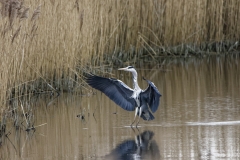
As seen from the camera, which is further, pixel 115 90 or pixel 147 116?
pixel 115 90

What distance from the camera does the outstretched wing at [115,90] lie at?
304 inches

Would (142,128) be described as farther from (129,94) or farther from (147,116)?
(129,94)

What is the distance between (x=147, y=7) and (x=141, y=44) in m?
0.71

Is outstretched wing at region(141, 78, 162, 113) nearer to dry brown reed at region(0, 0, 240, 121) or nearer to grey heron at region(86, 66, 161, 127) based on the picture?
grey heron at region(86, 66, 161, 127)

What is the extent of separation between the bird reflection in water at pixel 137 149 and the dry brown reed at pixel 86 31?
1.41m

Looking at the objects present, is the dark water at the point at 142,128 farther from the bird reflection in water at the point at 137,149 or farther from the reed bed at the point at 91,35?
the reed bed at the point at 91,35

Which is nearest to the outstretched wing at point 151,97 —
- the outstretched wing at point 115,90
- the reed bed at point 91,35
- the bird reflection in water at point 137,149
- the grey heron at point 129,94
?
the grey heron at point 129,94

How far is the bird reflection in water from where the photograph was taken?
19.8 feet

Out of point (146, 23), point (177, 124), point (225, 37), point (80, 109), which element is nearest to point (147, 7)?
point (146, 23)

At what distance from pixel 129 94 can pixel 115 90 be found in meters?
0.17

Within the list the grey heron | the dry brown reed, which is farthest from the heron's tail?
the dry brown reed

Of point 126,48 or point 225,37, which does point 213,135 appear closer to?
point 126,48

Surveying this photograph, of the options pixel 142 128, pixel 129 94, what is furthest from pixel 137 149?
pixel 129 94

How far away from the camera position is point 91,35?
10477 millimetres
